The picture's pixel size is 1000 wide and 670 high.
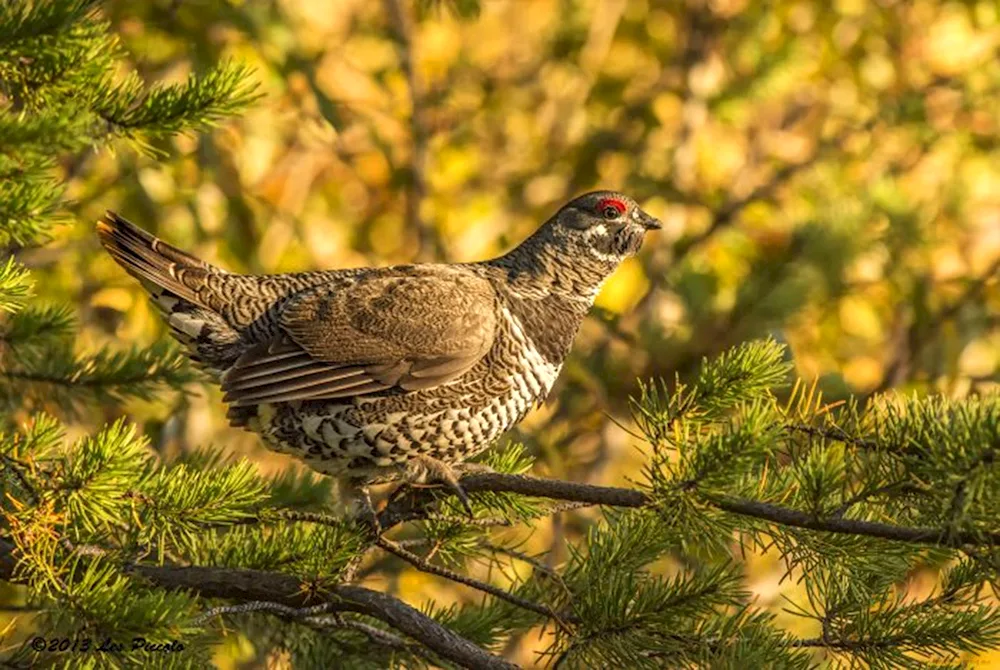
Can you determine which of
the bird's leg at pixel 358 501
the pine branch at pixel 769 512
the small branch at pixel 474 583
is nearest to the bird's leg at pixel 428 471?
the bird's leg at pixel 358 501

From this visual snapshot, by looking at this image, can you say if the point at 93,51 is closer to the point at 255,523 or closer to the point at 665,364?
the point at 255,523

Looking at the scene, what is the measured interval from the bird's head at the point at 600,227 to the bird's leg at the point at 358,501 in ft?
4.20

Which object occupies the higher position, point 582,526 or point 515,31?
point 515,31

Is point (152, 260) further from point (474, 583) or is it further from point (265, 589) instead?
point (474, 583)

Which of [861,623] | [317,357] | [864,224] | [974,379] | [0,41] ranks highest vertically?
[864,224]

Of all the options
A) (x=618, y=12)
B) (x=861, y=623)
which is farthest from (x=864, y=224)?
(x=861, y=623)

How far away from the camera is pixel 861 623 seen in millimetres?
3299

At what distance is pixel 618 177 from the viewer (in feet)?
27.6

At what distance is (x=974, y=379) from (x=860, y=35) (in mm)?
2899

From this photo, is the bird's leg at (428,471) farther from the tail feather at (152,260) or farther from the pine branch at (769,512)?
the tail feather at (152,260)

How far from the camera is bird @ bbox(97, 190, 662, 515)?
14.8ft

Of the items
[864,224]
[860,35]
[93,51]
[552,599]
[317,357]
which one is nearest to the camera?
[93,51]

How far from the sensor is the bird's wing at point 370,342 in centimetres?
452

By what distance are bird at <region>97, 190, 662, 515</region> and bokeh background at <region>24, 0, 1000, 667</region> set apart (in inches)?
36.4
